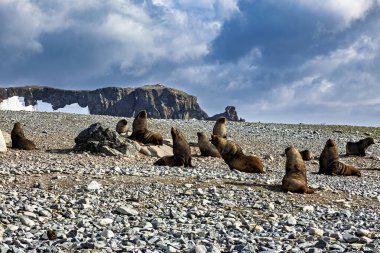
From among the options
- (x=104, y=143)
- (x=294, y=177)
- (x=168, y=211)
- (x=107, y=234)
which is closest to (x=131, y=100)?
(x=104, y=143)

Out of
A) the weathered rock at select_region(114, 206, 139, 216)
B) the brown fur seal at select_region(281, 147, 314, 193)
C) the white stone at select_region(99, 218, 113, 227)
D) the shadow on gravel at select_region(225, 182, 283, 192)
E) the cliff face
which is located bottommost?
the white stone at select_region(99, 218, 113, 227)

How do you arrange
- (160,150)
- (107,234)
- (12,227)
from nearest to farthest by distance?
(107,234)
(12,227)
(160,150)

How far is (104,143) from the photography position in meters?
18.5

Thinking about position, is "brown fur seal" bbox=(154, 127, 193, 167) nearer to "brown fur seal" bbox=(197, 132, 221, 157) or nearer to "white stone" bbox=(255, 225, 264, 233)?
"brown fur seal" bbox=(197, 132, 221, 157)

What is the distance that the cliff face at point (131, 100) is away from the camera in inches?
6388

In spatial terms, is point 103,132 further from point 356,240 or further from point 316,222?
point 356,240

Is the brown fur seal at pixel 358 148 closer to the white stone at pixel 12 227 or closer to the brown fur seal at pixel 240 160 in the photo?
the brown fur seal at pixel 240 160

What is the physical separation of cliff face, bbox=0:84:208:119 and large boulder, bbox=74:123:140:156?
472 ft

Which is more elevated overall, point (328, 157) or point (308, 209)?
point (328, 157)

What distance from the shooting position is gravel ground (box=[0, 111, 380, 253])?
6562 millimetres

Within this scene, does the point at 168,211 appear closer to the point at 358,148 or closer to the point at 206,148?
the point at 206,148

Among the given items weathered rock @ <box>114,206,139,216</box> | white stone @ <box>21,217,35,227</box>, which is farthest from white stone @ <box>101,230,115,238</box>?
weathered rock @ <box>114,206,139,216</box>

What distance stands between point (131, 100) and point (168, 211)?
170822mm

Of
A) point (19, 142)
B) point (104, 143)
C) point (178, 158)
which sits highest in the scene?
point (104, 143)
